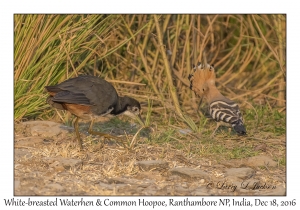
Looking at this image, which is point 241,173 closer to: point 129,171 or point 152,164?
point 152,164

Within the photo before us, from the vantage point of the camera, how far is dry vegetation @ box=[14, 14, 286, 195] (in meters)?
7.06

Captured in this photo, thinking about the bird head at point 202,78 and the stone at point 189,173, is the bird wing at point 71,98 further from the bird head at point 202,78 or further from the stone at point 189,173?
the bird head at point 202,78

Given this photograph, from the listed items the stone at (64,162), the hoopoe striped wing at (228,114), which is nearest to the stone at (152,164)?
the stone at (64,162)

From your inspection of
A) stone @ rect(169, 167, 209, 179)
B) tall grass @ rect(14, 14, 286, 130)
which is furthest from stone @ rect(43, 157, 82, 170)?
tall grass @ rect(14, 14, 286, 130)

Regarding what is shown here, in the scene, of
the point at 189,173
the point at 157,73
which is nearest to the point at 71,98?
the point at 189,173

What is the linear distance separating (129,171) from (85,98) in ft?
3.77

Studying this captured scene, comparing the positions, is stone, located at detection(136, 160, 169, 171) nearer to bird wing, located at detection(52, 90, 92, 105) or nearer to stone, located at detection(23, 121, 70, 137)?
bird wing, located at detection(52, 90, 92, 105)

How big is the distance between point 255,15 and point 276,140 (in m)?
2.32

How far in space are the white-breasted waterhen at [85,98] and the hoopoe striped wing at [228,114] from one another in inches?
46.4

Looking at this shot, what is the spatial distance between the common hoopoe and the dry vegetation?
0.18m

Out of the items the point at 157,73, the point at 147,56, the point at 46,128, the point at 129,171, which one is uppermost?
the point at 147,56

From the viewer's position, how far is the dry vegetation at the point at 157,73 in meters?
7.06

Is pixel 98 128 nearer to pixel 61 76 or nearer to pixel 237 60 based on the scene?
pixel 61 76

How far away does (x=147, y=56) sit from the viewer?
28.3 ft
